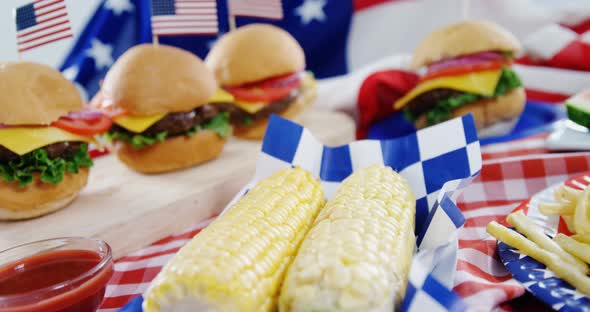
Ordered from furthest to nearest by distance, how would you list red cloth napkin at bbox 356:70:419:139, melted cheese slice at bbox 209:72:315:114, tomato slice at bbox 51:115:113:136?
red cloth napkin at bbox 356:70:419:139 → melted cheese slice at bbox 209:72:315:114 → tomato slice at bbox 51:115:113:136

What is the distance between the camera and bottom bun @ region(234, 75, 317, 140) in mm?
3143

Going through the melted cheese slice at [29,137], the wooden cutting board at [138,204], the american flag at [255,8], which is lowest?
the wooden cutting board at [138,204]

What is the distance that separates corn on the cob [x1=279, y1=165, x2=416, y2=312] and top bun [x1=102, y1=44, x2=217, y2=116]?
4.27 feet

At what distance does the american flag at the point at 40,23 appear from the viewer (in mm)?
2199

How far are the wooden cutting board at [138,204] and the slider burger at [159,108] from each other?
0.11m

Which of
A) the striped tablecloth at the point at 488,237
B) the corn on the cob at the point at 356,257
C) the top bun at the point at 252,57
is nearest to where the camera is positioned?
the corn on the cob at the point at 356,257

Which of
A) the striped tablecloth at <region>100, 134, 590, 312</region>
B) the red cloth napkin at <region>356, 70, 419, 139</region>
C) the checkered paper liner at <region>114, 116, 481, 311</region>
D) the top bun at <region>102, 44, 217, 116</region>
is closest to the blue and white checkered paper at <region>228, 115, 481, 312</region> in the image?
the checkered paper liner at <region>114, 116, 481, 311</region>

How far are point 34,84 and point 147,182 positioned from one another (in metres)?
0.71

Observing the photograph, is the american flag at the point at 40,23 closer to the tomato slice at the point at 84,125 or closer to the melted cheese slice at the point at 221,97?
the tomato slice at the point at 84,125

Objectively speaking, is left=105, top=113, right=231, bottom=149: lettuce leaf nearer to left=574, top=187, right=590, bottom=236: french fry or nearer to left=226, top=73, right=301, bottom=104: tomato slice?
left=226, top=73, right=301, bottom=104: tomato slice

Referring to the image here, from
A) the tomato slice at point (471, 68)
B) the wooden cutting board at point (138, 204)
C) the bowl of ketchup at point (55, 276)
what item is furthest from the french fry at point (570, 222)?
the tomato slice at point (471, 68)

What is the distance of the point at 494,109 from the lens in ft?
10.1

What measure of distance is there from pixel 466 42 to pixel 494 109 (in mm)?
453

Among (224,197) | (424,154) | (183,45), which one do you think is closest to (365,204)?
(424,154)
